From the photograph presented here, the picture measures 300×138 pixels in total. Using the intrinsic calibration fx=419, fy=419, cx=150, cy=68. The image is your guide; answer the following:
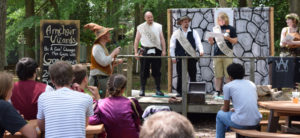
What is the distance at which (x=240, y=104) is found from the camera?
514 centimetres

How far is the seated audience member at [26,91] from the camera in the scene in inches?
163

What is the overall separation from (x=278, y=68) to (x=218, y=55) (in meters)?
1.23

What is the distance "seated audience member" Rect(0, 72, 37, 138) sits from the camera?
345cm

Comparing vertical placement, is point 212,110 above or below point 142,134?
below

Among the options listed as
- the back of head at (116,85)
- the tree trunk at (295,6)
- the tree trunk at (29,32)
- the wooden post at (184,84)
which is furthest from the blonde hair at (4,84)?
the tree trunk at (29,32)

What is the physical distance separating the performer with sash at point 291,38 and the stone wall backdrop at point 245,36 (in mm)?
1589

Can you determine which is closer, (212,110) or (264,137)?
(264,137)

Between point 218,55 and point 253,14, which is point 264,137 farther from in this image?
point 253,14

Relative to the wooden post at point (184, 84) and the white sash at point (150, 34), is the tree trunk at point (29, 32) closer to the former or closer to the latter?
the white sash at point (150, 34)

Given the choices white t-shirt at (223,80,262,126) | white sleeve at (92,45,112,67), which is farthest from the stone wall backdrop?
white t-shirt at (223,80,262,126)

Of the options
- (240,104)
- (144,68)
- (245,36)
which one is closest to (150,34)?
(144,68)

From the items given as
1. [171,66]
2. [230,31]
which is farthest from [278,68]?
[171,66]

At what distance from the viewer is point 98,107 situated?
4.40 meters

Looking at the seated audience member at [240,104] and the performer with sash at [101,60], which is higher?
the performer with sash at [101,60]
